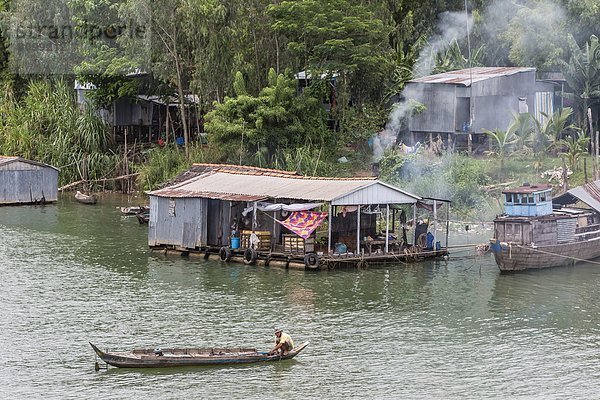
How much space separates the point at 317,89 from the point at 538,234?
2121 cm

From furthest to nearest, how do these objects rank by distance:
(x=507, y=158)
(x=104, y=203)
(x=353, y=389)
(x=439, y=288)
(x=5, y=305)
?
(x=104, y=203)
(x=507, y=158)
(x=439, y=288)
(x=5, y=305)
(x=353, y=389)

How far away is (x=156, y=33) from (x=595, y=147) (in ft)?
73.2

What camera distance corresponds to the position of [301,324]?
114 feet

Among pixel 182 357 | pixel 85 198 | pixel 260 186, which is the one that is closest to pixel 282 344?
pixel 182 357

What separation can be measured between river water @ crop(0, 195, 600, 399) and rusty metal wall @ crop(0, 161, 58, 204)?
37.3ft

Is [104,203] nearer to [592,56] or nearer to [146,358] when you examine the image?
[592,56]

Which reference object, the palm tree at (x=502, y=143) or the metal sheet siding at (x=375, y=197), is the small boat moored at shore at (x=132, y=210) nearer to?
the metal sheet siding at (x=375, y=197)

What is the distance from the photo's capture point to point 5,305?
37000mm

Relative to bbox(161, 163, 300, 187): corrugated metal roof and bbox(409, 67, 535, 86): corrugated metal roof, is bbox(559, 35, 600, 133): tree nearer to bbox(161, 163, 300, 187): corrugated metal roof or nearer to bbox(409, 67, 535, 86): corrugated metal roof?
bbox(409, 67, 535, 86): corrugated metal roof

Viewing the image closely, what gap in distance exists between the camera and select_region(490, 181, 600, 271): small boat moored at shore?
42.2 m

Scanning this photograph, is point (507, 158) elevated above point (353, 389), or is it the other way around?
point (507, 158)

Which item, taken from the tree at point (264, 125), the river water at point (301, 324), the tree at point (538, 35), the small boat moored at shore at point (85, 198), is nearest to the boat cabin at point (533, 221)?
the river water at point (301, 324)

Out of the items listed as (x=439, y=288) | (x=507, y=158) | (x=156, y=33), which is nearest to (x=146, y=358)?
(x=439, y=288)

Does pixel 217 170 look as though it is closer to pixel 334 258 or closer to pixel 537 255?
pixel 334 258
